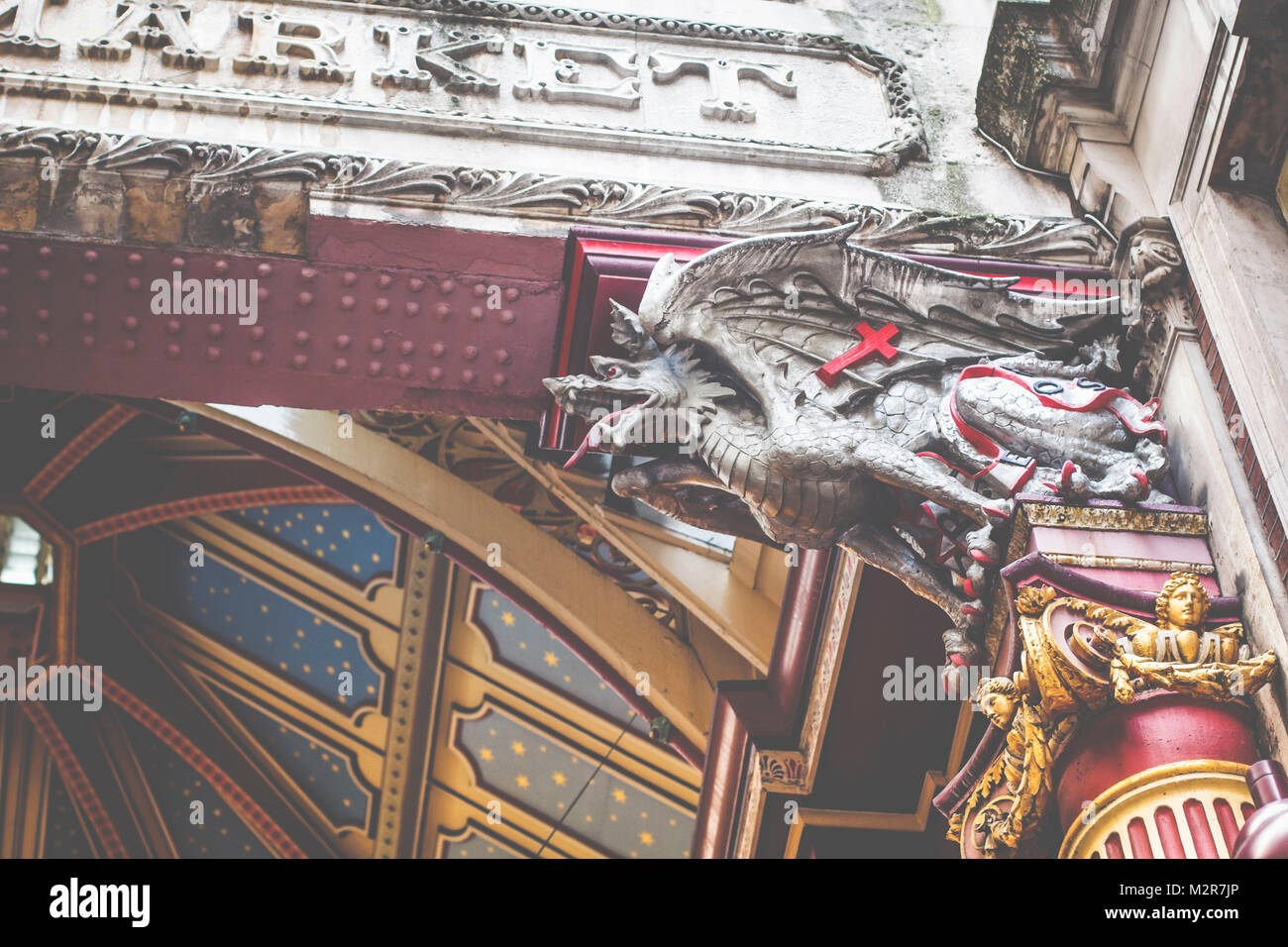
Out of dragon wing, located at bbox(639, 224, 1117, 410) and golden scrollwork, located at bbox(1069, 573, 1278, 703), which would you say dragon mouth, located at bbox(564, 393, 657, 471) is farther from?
golden scrollwork, located at bbox(1069, 573, 1278, 703)

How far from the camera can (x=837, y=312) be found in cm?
390

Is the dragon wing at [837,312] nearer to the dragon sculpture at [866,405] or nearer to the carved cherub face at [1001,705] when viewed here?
the dragon sculpture at [866,405]

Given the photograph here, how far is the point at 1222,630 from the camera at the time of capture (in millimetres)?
3043

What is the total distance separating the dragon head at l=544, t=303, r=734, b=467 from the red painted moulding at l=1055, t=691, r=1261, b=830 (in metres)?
1.23

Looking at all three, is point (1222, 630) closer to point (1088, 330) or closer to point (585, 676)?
point (1088, 330)

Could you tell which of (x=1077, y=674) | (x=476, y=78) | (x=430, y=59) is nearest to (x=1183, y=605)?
(x=1077, y=674)

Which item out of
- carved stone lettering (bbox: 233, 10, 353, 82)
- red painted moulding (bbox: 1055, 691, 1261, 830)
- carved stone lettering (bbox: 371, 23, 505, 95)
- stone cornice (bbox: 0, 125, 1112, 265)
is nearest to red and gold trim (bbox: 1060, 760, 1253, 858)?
red painted moulding (bbox: 1055, 691, 1261, 830)

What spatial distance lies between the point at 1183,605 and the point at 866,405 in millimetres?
998

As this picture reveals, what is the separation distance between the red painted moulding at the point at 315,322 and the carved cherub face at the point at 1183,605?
180cm

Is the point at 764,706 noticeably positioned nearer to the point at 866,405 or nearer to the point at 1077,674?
the point at 866,405

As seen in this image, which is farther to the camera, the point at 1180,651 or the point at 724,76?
the point at 724,76

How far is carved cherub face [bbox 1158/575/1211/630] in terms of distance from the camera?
3.02 m
